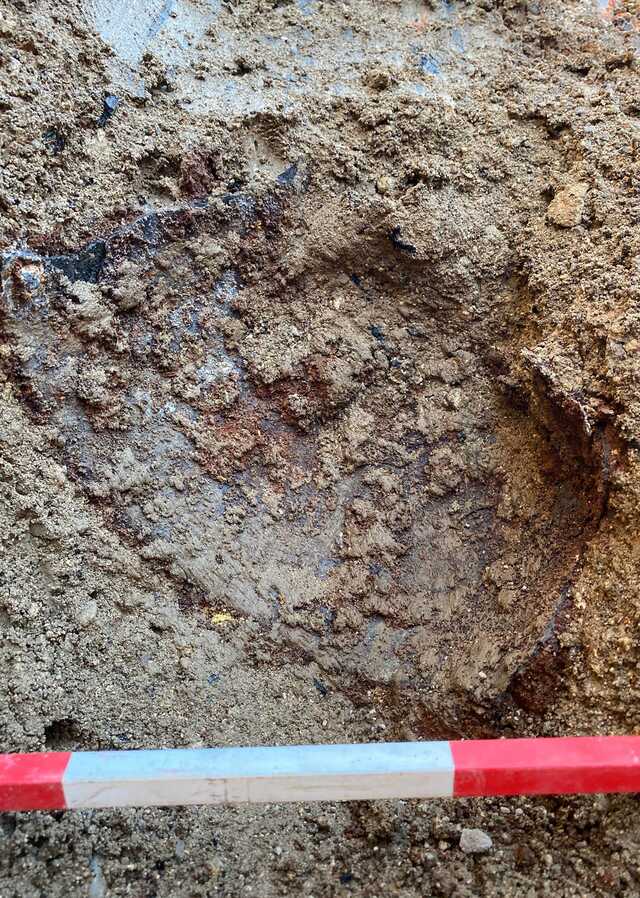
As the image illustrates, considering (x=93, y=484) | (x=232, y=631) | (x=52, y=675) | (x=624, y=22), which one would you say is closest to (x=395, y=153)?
(x=624, y=22)

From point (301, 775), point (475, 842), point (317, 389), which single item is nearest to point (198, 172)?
point (317, 389)

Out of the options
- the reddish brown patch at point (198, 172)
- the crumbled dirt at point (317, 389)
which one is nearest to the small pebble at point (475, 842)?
the crumbled dirt at point (317, 389)

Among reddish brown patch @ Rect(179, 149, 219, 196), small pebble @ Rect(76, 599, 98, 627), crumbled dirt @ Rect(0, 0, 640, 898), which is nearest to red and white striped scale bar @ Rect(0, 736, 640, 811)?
crumbled dirt @ Rect(0, 0, 640, 898)

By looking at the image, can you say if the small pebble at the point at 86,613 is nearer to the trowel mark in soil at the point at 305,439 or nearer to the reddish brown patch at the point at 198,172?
the trowel mark in soil at the point at 305,439

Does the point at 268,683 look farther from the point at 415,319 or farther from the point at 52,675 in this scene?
→ the point at 415,319

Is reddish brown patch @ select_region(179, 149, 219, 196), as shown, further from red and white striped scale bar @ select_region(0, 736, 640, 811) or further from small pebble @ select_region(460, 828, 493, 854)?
small pebble @ select_region(460, 828, 493, 854)
